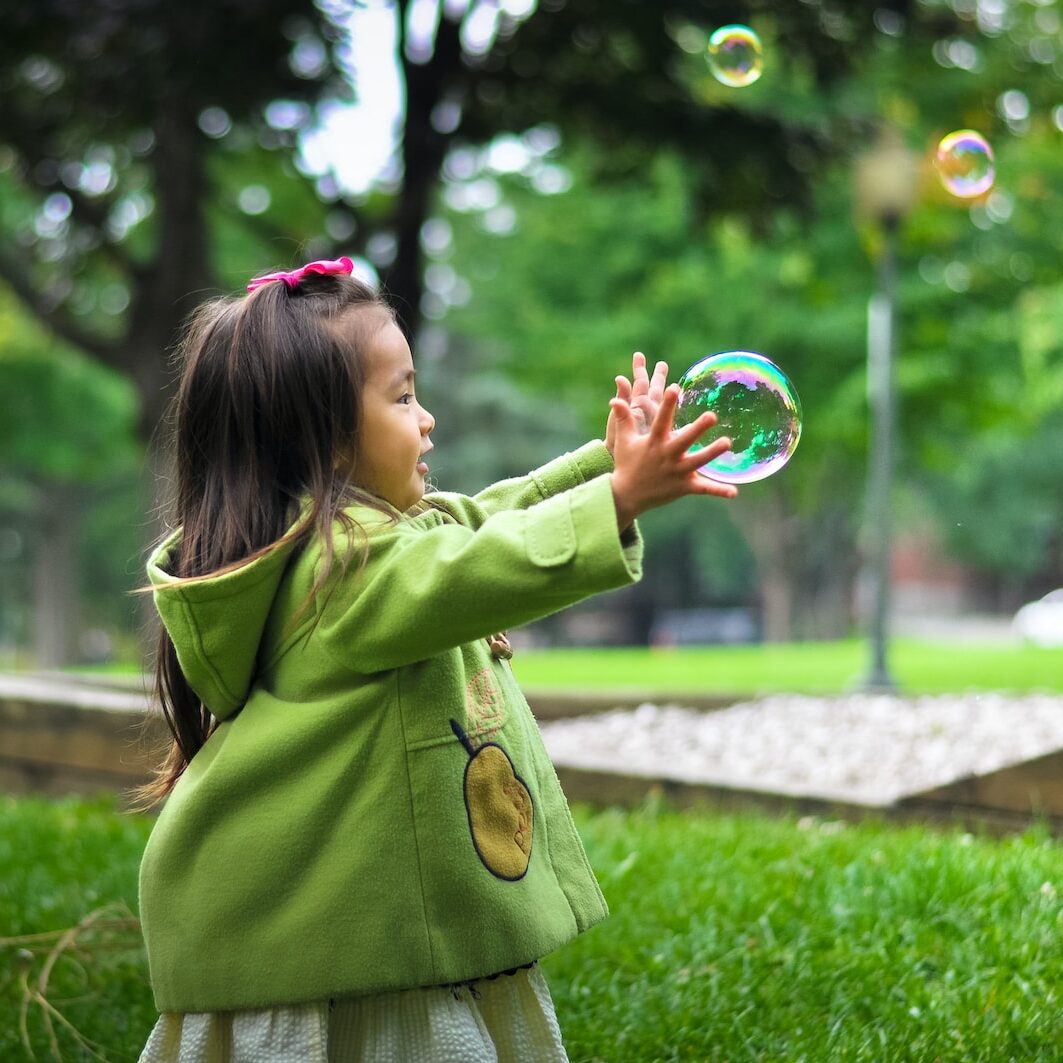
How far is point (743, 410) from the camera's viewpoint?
2.52m

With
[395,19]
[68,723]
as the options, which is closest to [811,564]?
[395,19]

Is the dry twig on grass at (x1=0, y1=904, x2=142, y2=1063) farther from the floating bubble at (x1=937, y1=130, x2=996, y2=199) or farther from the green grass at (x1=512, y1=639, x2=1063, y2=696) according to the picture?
the green grass at (x1=512, y1=639, x2=1063, y2=696)

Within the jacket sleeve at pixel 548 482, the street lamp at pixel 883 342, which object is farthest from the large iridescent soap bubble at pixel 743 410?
the street lamp at pixel 883 342

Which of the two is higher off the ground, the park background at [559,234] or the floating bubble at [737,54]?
the floating bubble at [737,54]

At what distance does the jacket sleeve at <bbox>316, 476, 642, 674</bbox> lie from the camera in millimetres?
1879

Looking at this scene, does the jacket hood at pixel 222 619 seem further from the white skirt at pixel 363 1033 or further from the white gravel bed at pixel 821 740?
the white gravel bed at pixel 821 740

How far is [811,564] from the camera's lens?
1364 inches

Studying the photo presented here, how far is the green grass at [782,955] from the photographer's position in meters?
3.00

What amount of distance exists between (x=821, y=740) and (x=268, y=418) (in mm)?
4978

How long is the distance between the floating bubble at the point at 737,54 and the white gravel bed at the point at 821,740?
2428mm

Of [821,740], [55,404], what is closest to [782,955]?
[821,740]

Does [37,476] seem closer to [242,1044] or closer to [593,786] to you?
[593,786]

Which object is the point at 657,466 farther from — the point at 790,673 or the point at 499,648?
the point at 790,673

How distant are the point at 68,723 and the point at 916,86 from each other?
10219 mm
